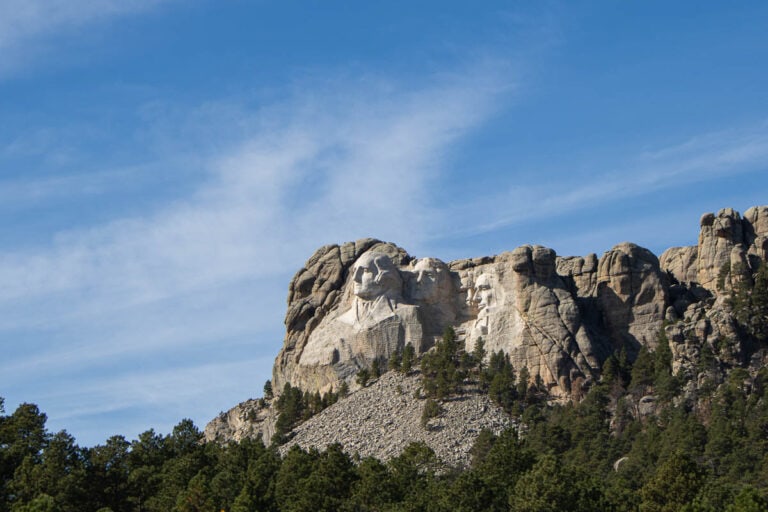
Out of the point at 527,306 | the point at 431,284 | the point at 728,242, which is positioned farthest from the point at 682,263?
the point at 431,284

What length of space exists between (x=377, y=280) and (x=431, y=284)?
5.15 meters

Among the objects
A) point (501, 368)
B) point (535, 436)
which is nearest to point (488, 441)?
point (535, 436)

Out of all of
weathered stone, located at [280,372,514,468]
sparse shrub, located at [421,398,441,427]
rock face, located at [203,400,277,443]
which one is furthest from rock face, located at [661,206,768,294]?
rock face, located at [203,400,277,443]

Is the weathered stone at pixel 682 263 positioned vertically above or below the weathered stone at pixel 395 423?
above

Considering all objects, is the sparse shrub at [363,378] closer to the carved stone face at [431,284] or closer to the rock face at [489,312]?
the rock face at [489,312]

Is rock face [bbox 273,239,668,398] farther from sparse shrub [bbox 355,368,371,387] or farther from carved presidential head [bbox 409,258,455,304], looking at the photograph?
sparse shrub [bbox 355,368,371,387]

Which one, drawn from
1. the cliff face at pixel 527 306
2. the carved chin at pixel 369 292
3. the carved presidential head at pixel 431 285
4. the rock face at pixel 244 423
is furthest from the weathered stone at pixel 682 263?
the rock face at pixel 244 423

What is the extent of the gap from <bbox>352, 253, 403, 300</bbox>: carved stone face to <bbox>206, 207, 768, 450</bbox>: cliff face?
0.09 meters

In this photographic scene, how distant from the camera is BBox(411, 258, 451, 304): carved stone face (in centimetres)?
16825

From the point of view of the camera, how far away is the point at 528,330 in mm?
160875

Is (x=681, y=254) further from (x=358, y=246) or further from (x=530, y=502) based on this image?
(x=530, y=502)

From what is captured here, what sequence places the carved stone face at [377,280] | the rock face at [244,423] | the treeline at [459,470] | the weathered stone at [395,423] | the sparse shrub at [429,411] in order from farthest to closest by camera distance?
the carved stone face at [377,280], the rock face at [244,423], the sparse shrub at [429,411], the weathered stone at [395,423], the treeline at [459,470]

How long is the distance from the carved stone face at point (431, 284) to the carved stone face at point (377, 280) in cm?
170

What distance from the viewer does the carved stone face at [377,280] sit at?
168m
